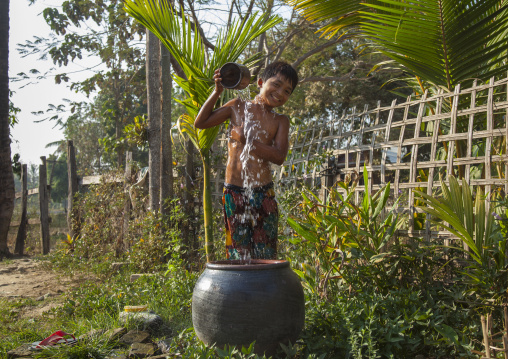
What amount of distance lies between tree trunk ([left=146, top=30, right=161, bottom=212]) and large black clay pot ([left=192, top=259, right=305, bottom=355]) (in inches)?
137

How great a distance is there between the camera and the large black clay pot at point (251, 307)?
81.9 inches

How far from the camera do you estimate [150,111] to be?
5.52 meters

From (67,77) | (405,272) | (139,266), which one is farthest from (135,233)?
(67,77)

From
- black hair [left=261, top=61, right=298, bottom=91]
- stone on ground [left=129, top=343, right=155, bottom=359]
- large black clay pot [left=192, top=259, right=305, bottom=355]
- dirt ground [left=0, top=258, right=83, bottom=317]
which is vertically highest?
black hair [left=261, top=61, right=298, bottom=91]

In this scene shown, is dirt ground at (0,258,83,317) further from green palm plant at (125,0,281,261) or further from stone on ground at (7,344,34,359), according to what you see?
green palm plant at (125,0,281,261)

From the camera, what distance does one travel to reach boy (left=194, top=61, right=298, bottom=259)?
2867mm

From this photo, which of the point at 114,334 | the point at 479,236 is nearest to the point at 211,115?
the point at 114,334

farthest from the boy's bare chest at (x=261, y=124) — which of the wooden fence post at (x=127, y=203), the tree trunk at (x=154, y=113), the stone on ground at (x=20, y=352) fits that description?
the wooden fence post at (x=127, y=203)

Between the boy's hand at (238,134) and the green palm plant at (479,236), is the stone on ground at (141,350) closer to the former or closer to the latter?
the boy's hand at (238,134)

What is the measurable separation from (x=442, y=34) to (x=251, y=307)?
7.28 feet

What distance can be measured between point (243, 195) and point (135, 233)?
150 inches

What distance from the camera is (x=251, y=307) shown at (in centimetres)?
207

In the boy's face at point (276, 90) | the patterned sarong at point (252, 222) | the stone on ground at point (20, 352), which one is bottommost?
the stone on ground at point (20, 352)

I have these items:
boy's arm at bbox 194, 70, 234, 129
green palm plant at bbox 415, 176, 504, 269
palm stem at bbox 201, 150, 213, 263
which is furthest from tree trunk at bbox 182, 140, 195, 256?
green palm plant at bbox 415, 176, 504, 269
